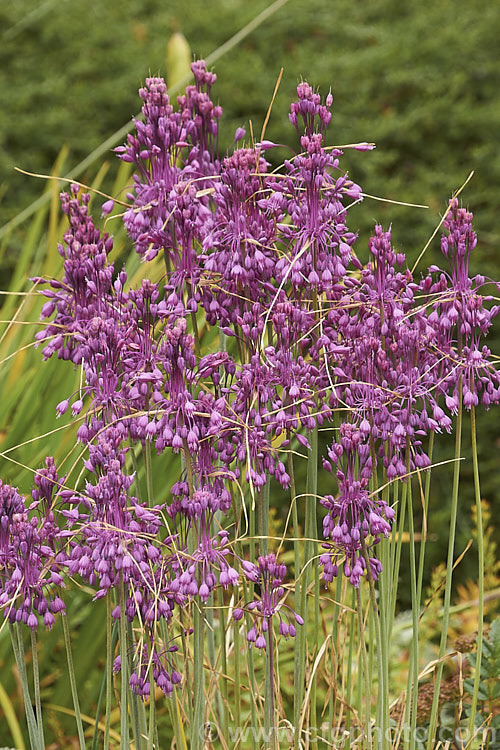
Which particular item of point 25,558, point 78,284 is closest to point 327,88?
point 78,284

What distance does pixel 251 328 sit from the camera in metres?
1.49

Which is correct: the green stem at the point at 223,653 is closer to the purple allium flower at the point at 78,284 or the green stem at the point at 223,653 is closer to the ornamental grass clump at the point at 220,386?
the ornamental grass clump at the point at 220,386

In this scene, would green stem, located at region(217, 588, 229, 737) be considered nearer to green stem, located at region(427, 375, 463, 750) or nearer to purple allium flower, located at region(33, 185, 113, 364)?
green stem, located at region(427, 375, 463, 750)

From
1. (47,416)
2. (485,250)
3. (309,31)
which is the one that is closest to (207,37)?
(309,31)

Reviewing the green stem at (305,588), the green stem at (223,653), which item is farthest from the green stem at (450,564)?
the green stem at (223,653)

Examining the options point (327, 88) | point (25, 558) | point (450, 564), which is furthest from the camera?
point (327, 88)

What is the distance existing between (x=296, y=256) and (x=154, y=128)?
14.4 inches

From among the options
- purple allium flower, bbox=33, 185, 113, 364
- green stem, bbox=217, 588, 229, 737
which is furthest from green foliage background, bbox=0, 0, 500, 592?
purple allium flower, bbox=33, 185, 113, 364

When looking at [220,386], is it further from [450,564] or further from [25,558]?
[450,564]

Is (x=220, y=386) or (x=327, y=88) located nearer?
(x=220, y=386)

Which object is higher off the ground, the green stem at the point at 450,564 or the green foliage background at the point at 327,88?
the green foliage background at the point at 327,88

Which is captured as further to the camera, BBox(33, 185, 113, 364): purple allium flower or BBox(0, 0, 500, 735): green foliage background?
BBox(0, 0, 500, 735): green foliage background

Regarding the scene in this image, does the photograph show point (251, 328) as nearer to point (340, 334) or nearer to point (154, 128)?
point (340, 334)

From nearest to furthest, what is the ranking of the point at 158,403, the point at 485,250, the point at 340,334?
the point at 158,403
the point at 340,334
the point at 485,250
